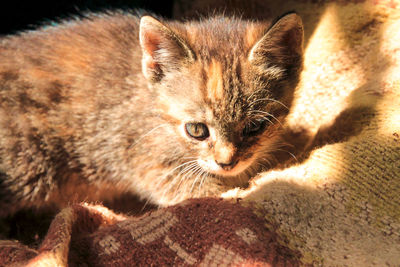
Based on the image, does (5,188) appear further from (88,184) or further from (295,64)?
(295,64)

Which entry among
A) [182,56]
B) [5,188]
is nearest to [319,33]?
[182,56]

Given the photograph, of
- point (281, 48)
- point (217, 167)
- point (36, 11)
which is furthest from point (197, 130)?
point (36, 11)

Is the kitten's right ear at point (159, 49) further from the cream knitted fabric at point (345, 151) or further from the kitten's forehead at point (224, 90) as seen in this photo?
the cream knitted fabric at point (345, 151)

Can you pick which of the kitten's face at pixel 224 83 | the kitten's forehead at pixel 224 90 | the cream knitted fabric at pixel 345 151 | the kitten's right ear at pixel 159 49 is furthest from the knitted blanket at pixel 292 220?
the kitten's right ear at pixel 159 49

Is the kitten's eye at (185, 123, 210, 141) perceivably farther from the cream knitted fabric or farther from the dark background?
the dark background

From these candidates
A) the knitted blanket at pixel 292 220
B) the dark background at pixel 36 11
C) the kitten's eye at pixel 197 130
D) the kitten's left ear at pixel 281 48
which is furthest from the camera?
the dark background at pixel 36 11

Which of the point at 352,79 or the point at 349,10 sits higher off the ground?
the point at 349,10
